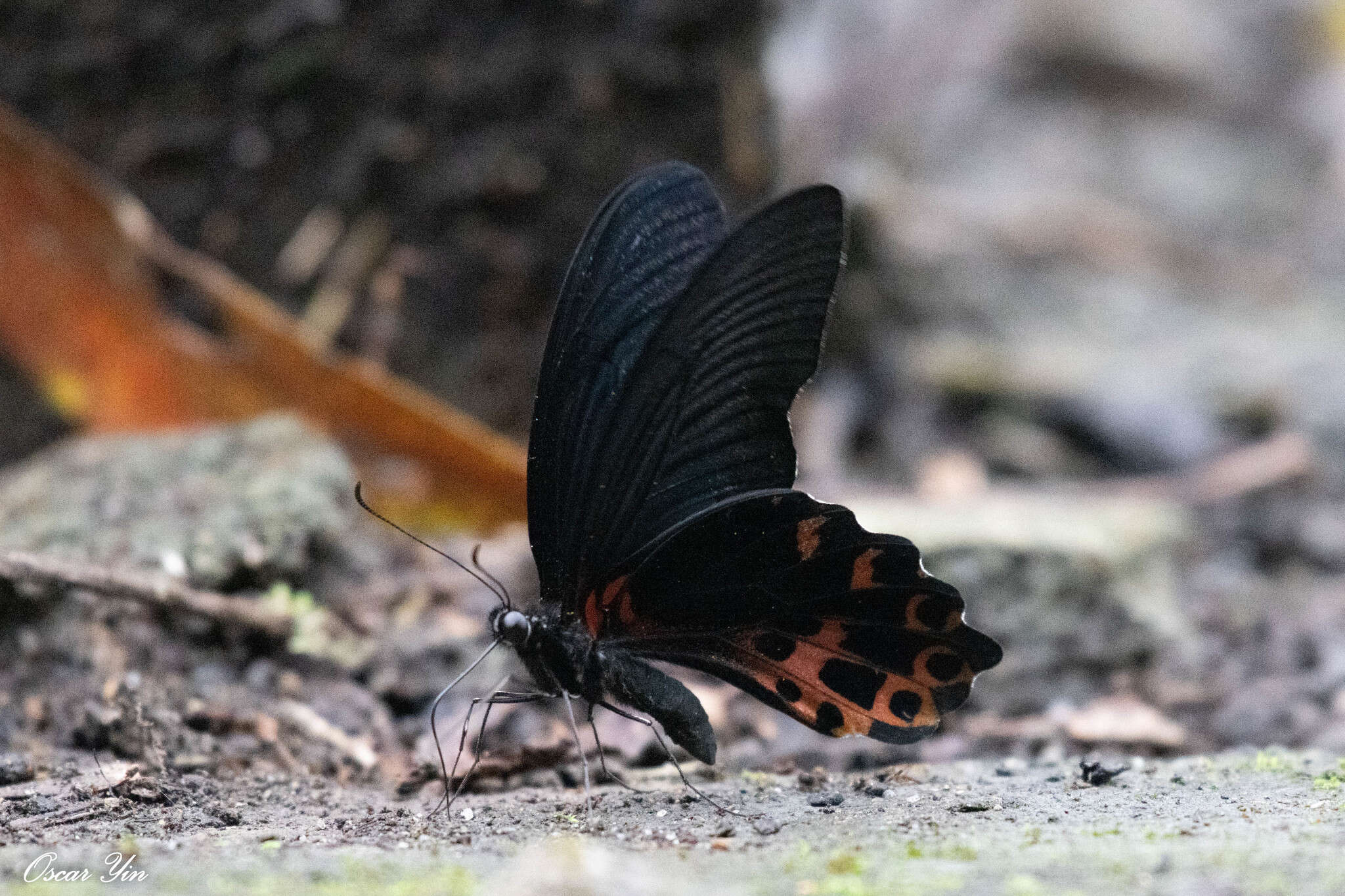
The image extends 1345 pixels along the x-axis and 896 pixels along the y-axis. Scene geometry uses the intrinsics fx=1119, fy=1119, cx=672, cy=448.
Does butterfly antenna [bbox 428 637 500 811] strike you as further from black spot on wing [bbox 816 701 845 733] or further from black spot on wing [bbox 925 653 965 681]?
black spot on wing [bbox 925 653 965 681]

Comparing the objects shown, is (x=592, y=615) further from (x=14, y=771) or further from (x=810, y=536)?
(x=14, y=771)

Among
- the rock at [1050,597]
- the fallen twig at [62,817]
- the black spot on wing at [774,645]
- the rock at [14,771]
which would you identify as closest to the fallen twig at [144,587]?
the rock at [14,771]

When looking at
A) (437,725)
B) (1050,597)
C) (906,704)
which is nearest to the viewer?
(906,704)

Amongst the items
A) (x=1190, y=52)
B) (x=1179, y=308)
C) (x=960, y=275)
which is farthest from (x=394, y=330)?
(x=1190, y=52)

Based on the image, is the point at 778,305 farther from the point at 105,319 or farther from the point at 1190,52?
the point at 1190,52

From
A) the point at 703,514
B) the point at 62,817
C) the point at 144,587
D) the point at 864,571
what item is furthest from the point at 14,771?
the point at 864,571

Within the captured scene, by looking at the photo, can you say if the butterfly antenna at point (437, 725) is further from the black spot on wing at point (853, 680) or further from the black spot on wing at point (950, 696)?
the black spot on wing at point (950, 696)
